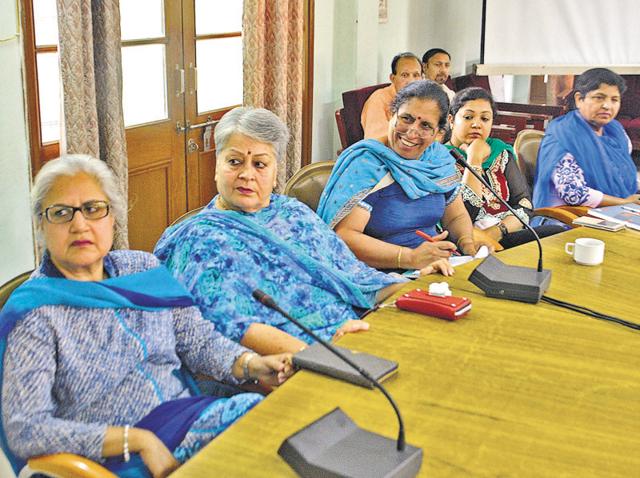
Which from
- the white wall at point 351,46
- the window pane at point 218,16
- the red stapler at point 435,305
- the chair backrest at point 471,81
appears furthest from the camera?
the chair backrest at point 471,81

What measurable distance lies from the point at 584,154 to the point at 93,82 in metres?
2.10

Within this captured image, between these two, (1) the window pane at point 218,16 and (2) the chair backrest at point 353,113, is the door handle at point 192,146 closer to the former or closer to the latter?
(1) the window pane at point 218,16

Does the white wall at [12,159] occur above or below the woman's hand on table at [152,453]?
above

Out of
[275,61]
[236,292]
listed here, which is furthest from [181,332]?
[275,61]

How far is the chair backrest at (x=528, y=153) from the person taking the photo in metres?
3.86

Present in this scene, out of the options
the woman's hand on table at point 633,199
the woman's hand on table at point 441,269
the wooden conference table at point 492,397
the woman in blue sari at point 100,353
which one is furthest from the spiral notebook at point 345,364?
the woman's hand on table at point 633,199

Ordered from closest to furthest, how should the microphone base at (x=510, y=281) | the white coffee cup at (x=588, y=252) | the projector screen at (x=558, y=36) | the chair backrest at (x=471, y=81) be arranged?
the microphone base at (x=510, y=281) < the white coffee cup at (x=588, y=252) < the projector screen at (x=558, y=36) < the chair backrest at (x=471, y=81)

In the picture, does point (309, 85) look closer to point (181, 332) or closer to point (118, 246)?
point (118, 246)

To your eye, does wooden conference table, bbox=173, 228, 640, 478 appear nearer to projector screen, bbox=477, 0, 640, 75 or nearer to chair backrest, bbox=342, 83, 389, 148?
chair backrest, bbox=342, 83, 389, 148

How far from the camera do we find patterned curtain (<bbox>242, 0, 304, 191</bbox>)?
422cm

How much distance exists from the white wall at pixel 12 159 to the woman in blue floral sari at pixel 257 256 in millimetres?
923

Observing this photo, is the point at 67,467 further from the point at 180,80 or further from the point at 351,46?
the point at 351,46

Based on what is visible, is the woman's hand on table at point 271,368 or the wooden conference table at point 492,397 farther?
the woman's hand on table at point 271,368

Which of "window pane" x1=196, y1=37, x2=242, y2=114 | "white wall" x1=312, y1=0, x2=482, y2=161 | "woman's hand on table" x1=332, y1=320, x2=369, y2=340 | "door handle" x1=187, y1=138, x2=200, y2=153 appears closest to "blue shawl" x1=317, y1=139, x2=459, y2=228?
"woman's hand on table" x1=332, y1=320, x2=369, y2=340
